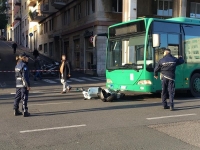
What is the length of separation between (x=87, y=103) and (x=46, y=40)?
36631mm

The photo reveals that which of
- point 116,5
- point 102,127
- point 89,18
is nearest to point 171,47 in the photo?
point 102,127

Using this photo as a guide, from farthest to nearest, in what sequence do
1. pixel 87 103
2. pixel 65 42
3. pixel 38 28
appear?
1. pixel 38 28
2. pixel 65 42
3. pixel 87 103

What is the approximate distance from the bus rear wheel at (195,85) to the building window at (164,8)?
1888cm

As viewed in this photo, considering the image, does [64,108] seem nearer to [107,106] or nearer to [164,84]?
[107,106]

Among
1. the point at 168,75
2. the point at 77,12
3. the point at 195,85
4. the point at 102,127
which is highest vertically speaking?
the point at 77,12

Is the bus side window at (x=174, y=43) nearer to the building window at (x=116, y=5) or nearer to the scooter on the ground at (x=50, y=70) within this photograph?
the scooter on the ground at (x=50, y=70)

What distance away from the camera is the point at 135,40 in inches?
454

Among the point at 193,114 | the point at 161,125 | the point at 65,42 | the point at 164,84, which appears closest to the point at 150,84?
the point at 164,84

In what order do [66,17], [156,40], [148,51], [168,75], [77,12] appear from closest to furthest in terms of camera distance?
[168,75]
[156,40]
[148,51]
[77,12]
[66,17]

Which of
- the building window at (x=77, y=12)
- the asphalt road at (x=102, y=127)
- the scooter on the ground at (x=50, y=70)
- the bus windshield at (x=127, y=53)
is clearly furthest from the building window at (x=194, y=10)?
the asphalt road at (x=102, y=127)

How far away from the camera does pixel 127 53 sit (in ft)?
38.5

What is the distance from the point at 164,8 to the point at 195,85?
19.8 metres

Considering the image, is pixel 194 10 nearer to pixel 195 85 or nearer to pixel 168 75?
pixel 195 85

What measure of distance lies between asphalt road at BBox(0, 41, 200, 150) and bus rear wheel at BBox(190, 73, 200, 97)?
225 cm
